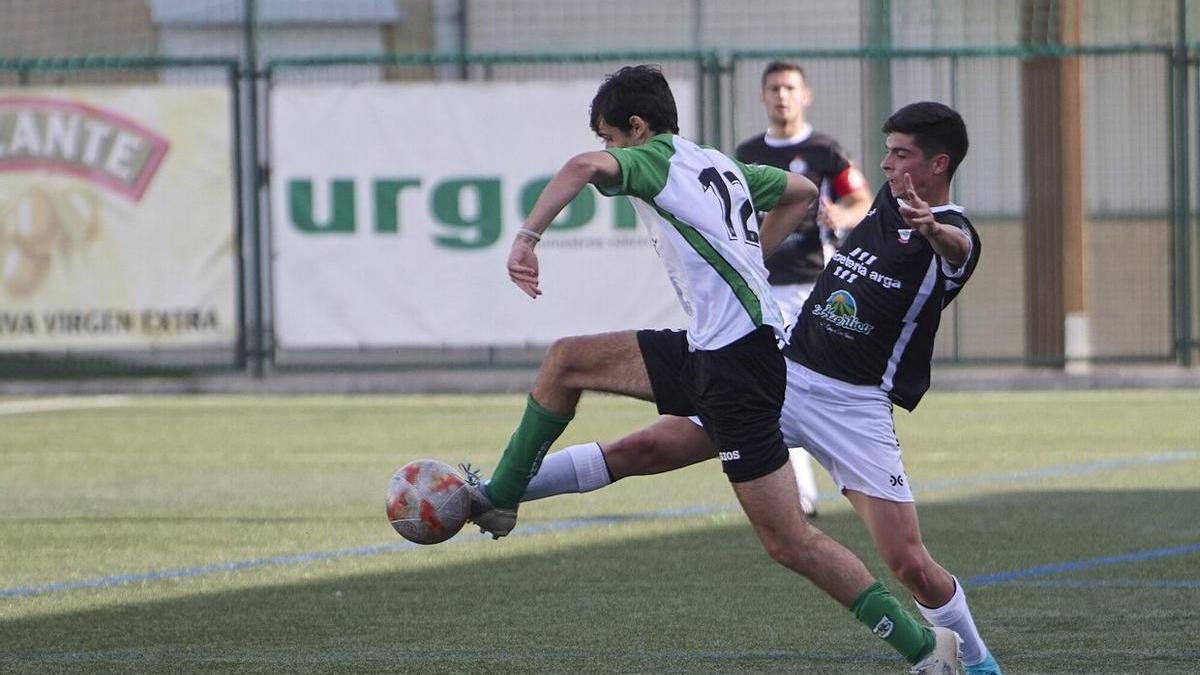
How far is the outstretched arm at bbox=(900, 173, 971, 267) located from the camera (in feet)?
19.1

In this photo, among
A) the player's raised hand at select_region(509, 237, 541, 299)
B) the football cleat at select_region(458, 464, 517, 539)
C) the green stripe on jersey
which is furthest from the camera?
the football cleat at select_region(458, 464, 517, 539)

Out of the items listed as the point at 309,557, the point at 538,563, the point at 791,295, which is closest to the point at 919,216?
the point at 538,563

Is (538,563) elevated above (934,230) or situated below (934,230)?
below

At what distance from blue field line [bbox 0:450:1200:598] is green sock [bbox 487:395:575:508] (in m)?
2.57

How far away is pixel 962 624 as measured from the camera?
618cm

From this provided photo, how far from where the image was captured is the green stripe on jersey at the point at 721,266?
605cm

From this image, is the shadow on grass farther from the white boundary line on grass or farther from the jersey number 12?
the white boundary line on grass

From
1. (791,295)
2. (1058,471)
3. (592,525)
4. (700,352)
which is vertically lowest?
(1058,471)

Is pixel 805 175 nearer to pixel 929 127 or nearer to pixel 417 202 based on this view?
pixel 929 127

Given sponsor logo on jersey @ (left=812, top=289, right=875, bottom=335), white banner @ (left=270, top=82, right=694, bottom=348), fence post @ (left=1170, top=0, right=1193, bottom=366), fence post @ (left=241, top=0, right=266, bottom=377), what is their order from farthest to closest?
fence post @ (left=1170, top=0, right=1193, bottom=366), fence post @ (left=241, top=0, right=266, bottom=377), white banner @ (left=270, top=82, right=694, bottom=348), sponsor logo on jersey @ (left=812, top=289, right=875, bottom=335)

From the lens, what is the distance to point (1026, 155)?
19.2 meters

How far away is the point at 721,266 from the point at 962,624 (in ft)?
4.36

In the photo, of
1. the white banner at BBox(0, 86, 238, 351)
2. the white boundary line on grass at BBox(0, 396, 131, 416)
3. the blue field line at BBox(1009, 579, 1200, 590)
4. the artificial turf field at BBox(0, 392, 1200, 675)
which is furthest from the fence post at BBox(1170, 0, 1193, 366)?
the blue field line at BBox(1009, 579, 1200, 590)

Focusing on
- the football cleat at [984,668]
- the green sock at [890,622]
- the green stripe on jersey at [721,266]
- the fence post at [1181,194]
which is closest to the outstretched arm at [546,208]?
the green stripe on jersey at [721,266]
